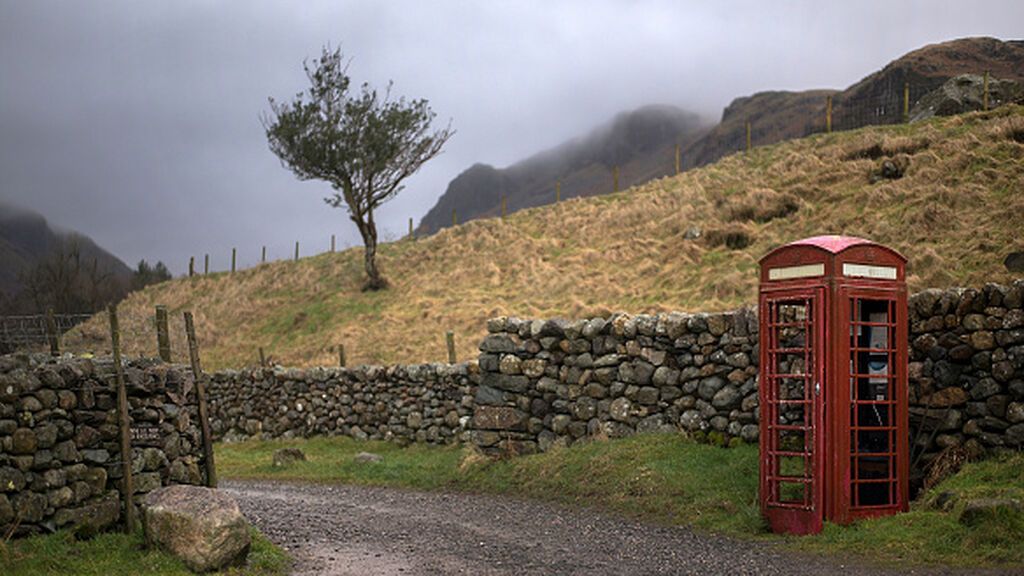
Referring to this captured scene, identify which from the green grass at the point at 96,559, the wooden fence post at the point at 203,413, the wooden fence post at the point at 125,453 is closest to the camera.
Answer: the green grass at the point at 96,559

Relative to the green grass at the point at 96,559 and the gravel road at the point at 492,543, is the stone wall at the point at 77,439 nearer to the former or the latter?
the green grass at the point at 96,559

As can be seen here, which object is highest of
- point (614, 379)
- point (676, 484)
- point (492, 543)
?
point (614, 379)

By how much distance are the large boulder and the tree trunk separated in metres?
32.7

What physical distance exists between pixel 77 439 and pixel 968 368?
918 cm

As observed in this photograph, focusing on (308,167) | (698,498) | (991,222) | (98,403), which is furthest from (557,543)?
(308,167)

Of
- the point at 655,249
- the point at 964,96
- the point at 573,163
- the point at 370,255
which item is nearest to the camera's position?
the point at 655,249

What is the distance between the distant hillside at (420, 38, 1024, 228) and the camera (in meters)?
37.5

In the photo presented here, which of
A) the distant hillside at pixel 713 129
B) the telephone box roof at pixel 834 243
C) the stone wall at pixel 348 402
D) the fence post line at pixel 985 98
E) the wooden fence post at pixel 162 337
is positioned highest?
the distant hillside at pixel 713 129

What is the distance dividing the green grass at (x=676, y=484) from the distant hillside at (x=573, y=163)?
104 m

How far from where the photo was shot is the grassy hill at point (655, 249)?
23812 mm

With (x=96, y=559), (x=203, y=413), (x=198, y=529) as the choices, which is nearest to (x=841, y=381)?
(x=198, y=529)

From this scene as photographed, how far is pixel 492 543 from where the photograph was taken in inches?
385

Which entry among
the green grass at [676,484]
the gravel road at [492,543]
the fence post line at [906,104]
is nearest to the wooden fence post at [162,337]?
the gravel road at [492,543]

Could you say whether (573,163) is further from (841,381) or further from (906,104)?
(841,381)
